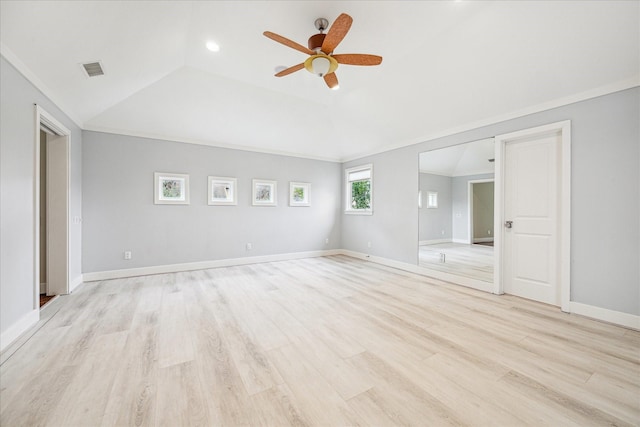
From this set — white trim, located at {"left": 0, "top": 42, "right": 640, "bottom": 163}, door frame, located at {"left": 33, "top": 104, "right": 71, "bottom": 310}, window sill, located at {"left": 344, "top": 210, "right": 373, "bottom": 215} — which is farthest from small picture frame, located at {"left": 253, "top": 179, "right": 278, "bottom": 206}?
door frame, located at {"left": 33, "top": 104, "right": 71, "bottom": 310}

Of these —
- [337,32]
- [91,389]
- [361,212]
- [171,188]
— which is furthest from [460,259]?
[171,188]

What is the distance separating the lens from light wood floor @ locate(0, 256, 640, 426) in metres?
1.50

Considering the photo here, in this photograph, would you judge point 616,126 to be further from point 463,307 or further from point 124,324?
point 124,324

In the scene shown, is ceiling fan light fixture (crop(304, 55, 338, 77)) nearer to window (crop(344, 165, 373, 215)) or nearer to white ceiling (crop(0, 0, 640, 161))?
white ceiling (crop(0, 0, 640, 161))

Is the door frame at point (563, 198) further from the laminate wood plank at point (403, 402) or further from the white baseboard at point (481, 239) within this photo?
the laminate wood plank at point (403, 402)

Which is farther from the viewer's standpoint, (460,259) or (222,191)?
(222,191)

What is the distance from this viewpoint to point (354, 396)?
1.63 m

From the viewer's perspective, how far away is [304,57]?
3.40 m

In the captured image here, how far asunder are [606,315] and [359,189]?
4672 mm

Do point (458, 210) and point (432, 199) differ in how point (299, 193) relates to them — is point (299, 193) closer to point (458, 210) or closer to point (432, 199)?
point (432, 199)

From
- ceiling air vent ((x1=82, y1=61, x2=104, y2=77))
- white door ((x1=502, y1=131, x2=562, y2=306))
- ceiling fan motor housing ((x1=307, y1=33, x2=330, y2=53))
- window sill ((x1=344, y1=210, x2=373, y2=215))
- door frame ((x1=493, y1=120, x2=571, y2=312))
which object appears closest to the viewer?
ceiling fan motor housing ((x1=307, y1=33, x2=330, y2=53))

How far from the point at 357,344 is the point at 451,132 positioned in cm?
384

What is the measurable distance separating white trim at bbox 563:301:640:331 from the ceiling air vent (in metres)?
6.22

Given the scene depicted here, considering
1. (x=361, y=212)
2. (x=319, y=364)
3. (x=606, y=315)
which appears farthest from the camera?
(x=361, y=212)
